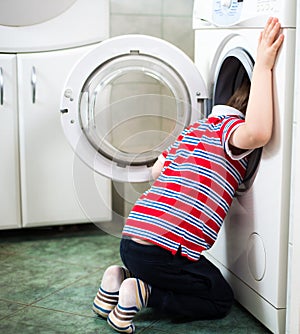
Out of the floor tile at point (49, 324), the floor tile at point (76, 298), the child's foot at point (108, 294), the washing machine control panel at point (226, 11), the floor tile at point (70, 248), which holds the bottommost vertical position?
the floor tile at point (70, 248)

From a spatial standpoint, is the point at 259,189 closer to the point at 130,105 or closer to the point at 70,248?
the point at 130,105

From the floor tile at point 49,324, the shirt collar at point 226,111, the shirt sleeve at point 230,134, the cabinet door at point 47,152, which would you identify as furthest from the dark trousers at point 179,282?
the cabinet door at point 47,152

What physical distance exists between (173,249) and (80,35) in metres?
1.03

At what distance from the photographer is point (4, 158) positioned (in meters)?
2.32

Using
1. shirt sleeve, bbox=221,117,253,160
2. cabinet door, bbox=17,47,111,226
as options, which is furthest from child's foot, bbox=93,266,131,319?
cabinet door, bbox=17,47,111,226

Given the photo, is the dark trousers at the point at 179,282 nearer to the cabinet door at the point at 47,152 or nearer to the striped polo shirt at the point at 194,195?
the striped polo shirt at the point at 194,195

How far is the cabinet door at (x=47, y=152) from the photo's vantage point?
7.51ft

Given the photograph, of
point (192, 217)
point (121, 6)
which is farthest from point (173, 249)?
point (121, 6)

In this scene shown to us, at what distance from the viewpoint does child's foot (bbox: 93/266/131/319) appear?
1686mm

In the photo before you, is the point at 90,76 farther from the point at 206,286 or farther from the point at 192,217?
the point at 206,286

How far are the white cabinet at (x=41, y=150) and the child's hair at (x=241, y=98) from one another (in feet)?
2.32

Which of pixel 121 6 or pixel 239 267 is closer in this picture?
pixel 239 267

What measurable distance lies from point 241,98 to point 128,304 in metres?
0.64

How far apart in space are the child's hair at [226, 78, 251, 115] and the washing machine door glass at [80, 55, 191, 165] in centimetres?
16
